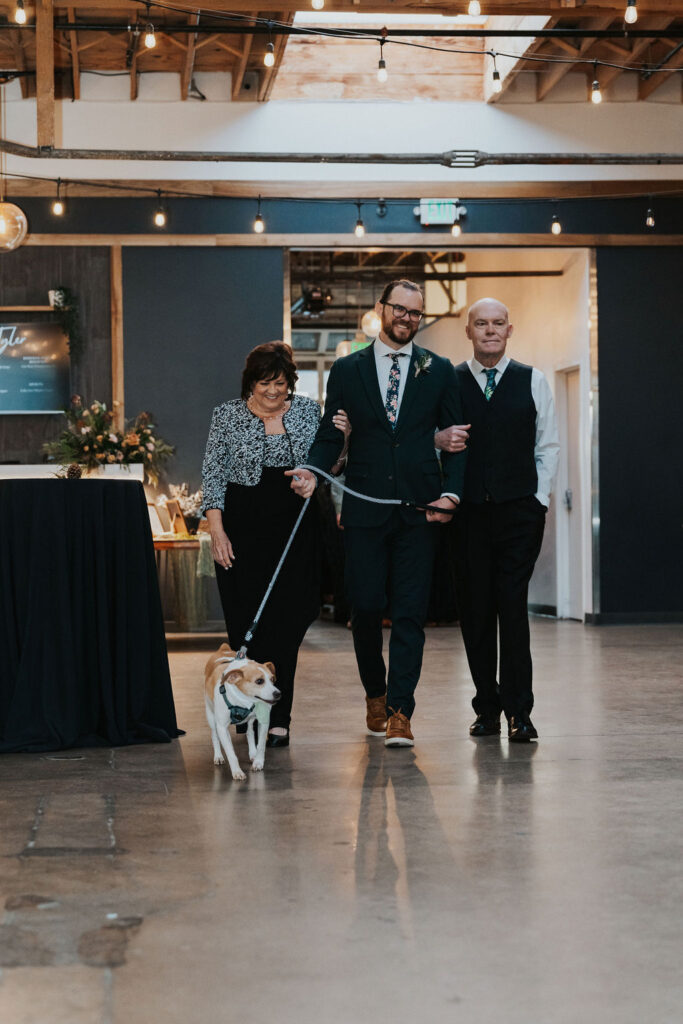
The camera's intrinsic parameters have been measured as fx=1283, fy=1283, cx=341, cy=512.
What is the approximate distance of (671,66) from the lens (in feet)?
30.6

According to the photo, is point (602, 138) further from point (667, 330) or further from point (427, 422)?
point (427, 422)

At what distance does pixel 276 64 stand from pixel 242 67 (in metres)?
0.31

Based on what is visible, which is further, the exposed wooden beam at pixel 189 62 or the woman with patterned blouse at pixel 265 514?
the exposed wooden beam at pixel 189 62

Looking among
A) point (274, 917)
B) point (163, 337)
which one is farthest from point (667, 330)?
point (274, 917)

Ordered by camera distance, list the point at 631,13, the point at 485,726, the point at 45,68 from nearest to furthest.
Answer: the point at 485,726 < the point at 631,13 < the point at 45,68

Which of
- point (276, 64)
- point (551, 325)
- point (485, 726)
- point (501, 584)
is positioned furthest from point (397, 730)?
point (551, 325)

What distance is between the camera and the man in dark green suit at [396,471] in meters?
4.44

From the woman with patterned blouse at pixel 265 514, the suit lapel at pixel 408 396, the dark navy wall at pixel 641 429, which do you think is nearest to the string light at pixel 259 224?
the dark navy wall at pixel 641 429

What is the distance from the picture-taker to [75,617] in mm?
4629

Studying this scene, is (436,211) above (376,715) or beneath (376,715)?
above

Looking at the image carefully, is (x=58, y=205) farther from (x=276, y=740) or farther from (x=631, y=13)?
(x=276, y=740)

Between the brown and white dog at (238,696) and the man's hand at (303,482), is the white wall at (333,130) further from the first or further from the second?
the brown and white dog at (238,696)

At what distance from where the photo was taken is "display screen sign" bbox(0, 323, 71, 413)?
977 cm

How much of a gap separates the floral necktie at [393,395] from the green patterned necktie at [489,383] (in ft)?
1.16
